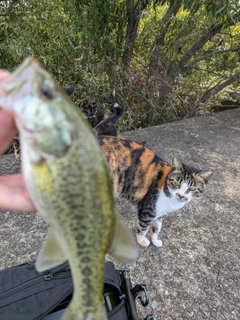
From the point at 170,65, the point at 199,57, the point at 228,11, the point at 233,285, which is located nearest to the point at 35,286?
the point at 233,285

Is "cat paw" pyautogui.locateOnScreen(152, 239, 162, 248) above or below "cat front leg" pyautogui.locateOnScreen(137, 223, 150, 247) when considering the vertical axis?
below

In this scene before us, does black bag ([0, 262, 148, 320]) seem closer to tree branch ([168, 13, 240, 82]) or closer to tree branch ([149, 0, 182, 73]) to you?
tree branch ([149, 0, 182, 73])

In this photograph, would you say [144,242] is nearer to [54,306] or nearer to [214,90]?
[54,306]

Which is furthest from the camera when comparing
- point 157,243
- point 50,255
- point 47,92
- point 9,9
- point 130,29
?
point 130,29

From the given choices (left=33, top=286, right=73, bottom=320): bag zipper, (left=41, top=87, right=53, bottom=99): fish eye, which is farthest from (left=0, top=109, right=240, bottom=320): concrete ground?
(left=41, top=87, right=53, bottom=99): fish eye

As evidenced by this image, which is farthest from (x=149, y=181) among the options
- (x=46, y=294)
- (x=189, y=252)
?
(x=46, y=294)

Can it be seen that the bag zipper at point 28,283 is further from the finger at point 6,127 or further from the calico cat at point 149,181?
the calico cat at point 149,181

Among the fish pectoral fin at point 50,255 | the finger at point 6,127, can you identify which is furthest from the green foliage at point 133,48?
the fish pectoral fin at point 50,255
